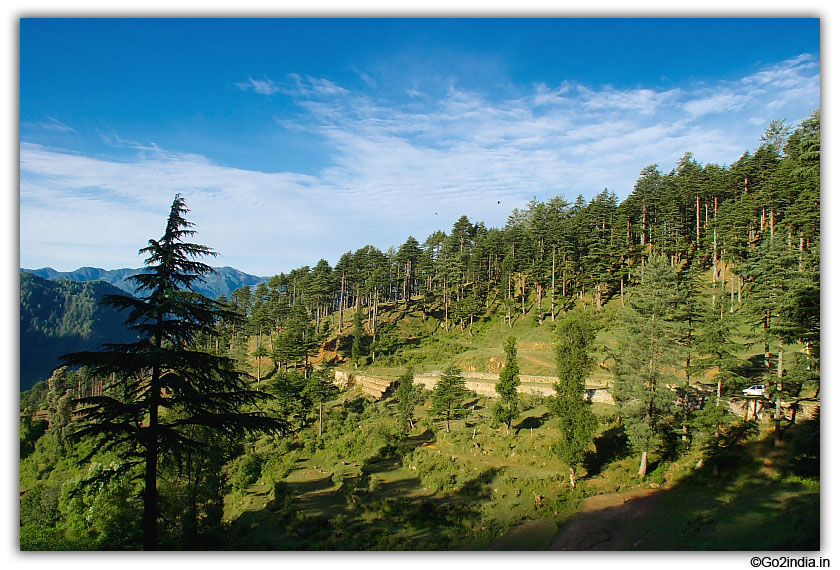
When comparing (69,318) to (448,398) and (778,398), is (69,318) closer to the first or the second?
(448,398)

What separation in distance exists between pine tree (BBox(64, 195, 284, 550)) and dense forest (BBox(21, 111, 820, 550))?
5cm

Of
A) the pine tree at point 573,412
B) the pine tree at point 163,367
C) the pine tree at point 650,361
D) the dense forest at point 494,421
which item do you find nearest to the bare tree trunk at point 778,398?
the dense forest at point 494,421

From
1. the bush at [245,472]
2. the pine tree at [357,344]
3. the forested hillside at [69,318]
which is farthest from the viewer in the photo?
the forested hillside at [69,318]

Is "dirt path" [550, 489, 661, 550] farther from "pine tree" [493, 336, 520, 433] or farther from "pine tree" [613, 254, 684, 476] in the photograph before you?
"pine tree" [493, 336, 520, 433]

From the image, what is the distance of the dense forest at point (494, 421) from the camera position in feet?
29.8

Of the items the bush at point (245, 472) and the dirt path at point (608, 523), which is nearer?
the dirt path at point (608, 523)

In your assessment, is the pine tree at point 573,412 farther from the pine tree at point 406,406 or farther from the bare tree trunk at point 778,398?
the pine tree at point 406,406

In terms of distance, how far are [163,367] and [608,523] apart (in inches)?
616

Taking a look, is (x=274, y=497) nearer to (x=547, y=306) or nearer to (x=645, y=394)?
(x=645, y=394)

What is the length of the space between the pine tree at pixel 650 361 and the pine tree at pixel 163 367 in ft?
59.2

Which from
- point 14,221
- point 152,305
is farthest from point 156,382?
point 14,221

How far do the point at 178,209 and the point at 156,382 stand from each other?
362 cm

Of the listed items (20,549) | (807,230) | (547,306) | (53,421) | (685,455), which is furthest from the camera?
(547,306)

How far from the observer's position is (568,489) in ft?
66.1
